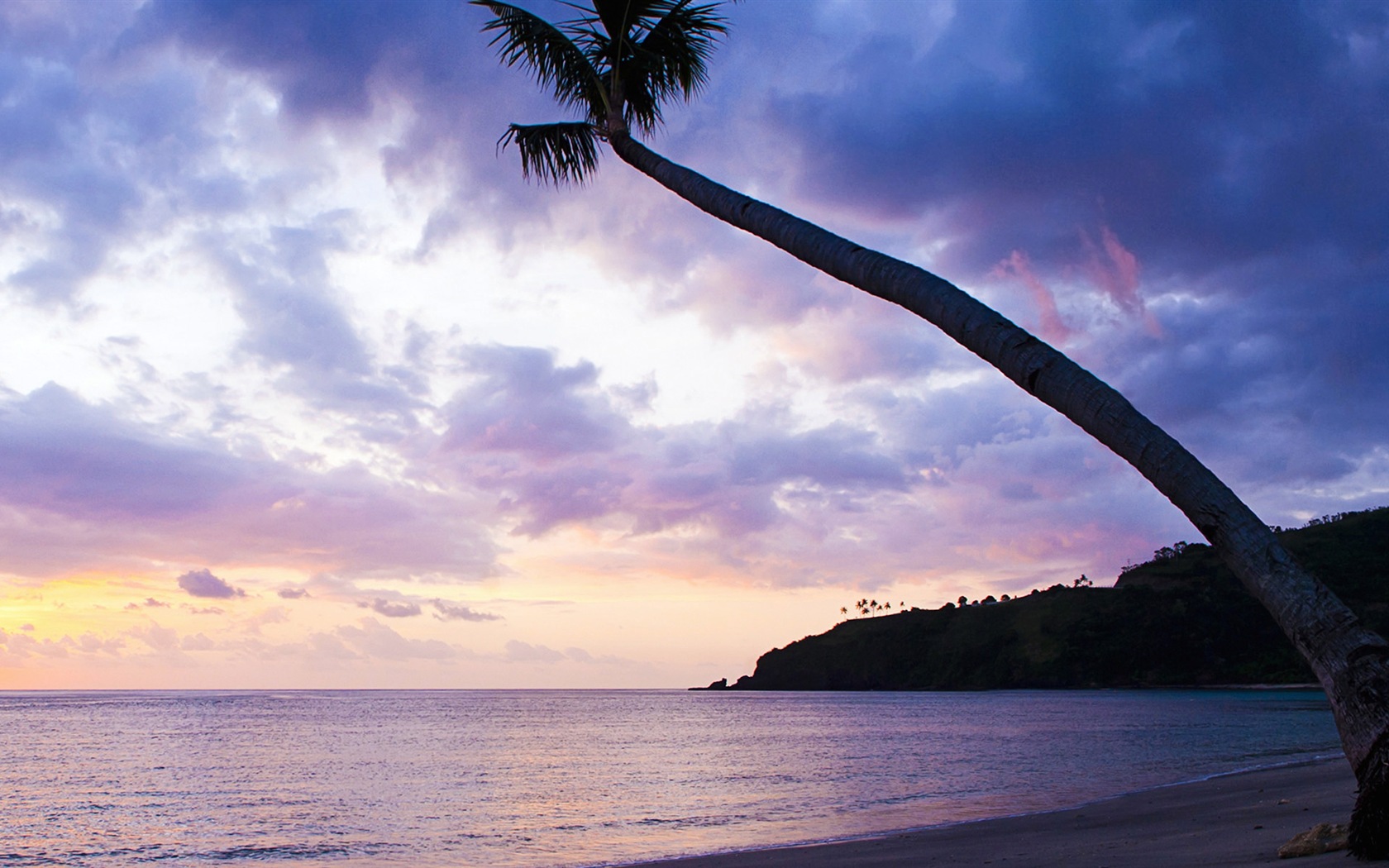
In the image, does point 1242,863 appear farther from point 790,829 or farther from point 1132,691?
point 1132,691

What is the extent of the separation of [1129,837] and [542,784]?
21152 mm

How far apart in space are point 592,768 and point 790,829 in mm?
17813

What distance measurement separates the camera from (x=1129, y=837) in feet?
44.9

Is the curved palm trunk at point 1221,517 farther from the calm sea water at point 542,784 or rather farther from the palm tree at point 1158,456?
the calm sea water at point 542,784

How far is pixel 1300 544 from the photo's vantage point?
141250 mm

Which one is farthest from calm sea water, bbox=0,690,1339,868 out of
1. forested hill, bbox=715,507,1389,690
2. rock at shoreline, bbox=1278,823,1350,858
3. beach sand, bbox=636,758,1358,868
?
forested hill, bbox=715,507,1389,690

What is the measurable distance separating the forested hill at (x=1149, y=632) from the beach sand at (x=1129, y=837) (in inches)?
4830

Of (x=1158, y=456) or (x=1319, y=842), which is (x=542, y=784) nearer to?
(x=1319, y=842)

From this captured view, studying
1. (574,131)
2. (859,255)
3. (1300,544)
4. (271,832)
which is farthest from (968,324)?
(1300,544)

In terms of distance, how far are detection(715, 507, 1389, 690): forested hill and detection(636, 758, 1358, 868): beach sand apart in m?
123

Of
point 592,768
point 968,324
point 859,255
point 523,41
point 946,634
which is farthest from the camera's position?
point 946,634

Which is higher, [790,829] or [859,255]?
[859,255]

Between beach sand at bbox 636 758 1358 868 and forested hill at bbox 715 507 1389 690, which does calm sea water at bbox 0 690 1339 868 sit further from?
forested hill at bbox 715 507 1389 690

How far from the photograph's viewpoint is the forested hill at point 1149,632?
5443 inches
